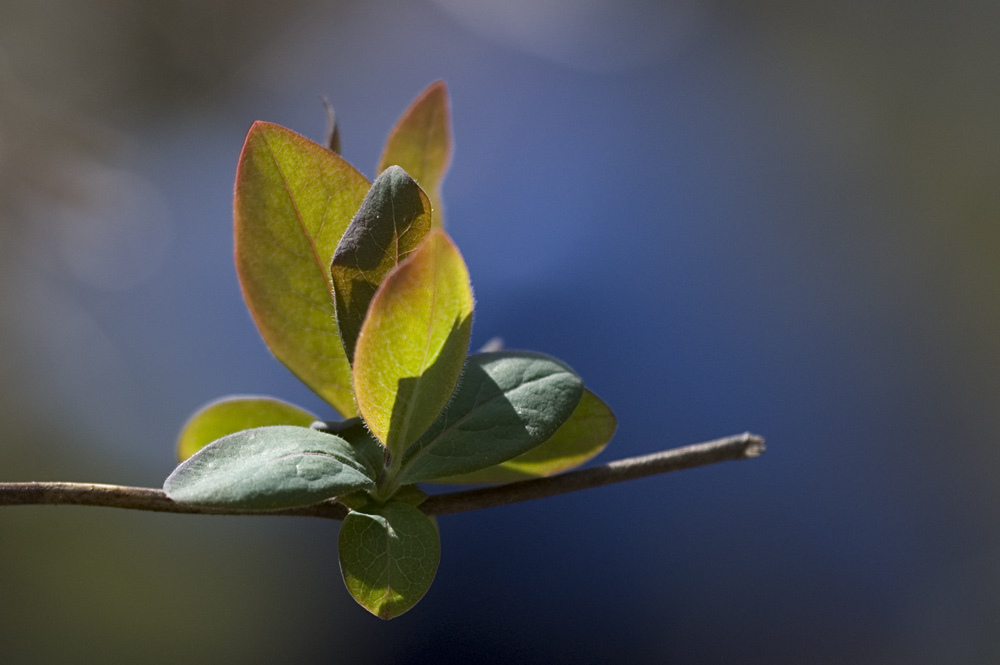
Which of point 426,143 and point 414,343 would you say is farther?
point 426,143

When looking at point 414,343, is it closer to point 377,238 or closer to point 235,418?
point 377,238

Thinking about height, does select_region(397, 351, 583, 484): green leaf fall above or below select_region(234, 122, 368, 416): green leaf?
below

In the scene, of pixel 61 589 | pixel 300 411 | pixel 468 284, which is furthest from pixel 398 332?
pixel 61 589

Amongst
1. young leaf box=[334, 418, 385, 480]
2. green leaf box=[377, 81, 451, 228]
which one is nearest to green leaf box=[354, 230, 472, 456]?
young leaf box=[334, 418, 385, 480]

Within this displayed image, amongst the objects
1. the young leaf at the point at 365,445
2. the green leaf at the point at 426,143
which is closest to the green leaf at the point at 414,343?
the young leaf at the point at 365,445

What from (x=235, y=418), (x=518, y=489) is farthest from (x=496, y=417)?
(x=235, y=418)

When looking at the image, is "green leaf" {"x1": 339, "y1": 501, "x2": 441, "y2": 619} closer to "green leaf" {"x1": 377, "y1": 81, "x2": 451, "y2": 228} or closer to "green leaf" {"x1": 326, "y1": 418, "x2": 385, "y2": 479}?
"green leaf" {"x1": 326, "y1": 418, "x2": 385, "y2": 479}

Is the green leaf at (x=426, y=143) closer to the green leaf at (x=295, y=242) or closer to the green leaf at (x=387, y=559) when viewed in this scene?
the green leaf at (x=295, y=242)

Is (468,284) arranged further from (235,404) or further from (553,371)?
(235,404)
